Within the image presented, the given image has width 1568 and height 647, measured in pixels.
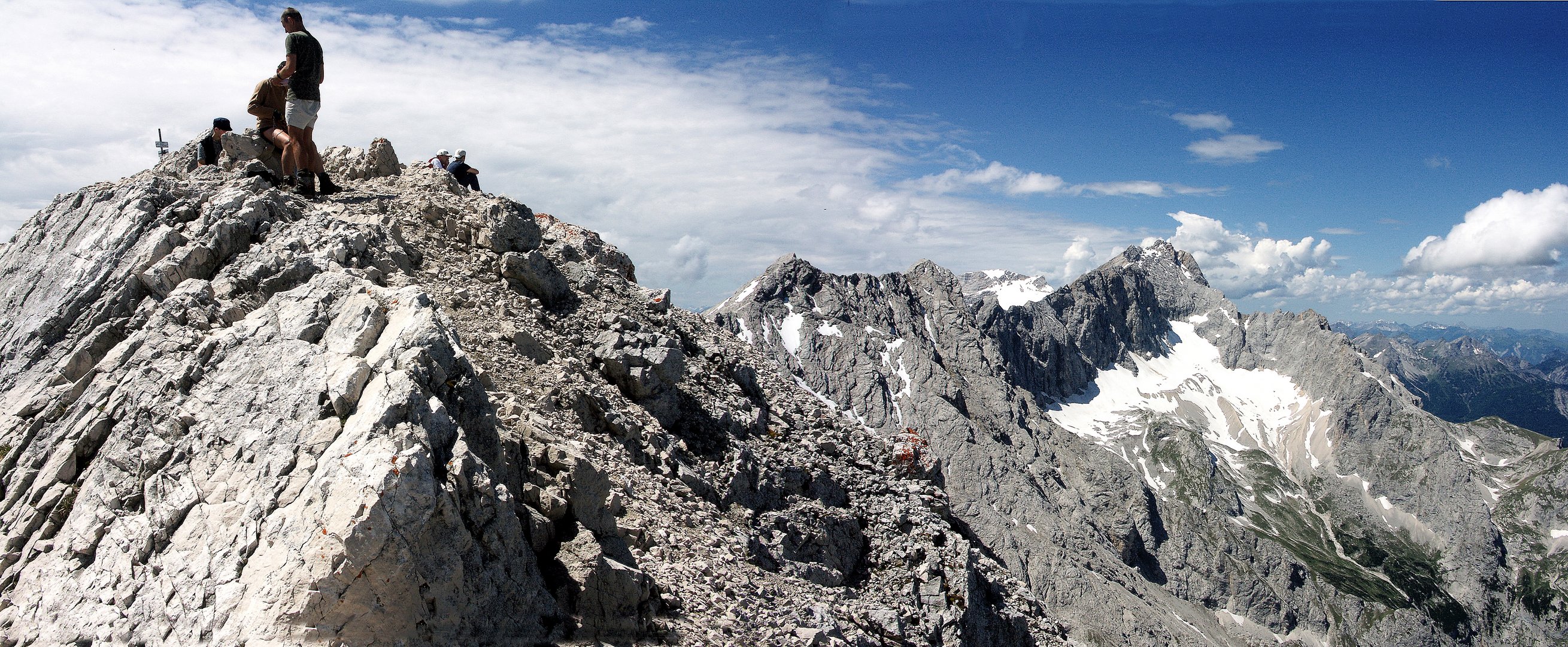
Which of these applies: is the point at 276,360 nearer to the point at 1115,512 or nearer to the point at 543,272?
the point at 543,272

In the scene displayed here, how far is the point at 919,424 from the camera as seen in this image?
180625 mm

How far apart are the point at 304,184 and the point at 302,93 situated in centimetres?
265

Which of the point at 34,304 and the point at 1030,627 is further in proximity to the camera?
the point at 1030,627

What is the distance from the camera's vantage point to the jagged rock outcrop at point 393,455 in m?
11.5

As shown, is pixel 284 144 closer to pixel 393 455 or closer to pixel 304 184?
pixel 304 184

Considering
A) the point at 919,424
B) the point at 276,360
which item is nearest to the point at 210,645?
the point at 276,360

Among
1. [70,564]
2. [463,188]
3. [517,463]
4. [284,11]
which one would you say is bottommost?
[70,564]

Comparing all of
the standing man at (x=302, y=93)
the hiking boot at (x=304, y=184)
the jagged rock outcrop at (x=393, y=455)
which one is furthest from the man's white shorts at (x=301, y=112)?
the jagged rock outcrop at (x=393, y=455)

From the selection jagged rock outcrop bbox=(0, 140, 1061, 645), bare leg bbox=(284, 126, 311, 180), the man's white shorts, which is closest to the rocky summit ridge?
jagged rock outcrop bbox=(0, 140, 1061, 645)

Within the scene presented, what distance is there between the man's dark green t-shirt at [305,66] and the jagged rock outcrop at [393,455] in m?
2.77

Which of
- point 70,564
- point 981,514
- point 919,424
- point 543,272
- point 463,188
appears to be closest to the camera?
point 70,564

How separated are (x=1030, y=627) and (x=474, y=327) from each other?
71.0 ft

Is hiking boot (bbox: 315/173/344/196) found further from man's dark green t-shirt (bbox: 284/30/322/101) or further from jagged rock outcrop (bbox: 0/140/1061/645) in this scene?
man's dark green t-shirt (bbox: 284/30/322/101)

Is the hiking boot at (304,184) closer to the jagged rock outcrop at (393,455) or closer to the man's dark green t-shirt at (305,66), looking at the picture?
the jagged rock outcrop at (393,455)
